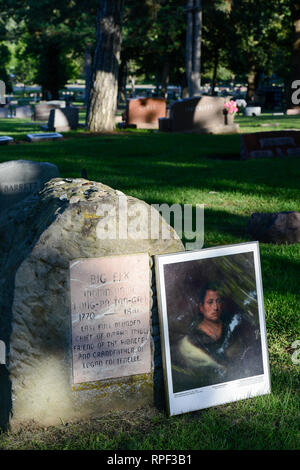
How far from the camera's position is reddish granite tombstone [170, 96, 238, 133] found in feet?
64.5

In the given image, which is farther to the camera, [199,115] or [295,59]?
[295,59]

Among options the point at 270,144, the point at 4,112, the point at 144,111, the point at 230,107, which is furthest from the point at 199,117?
the point at 4,112

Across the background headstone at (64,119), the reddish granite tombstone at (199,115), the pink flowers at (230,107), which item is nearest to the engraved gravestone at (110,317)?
the pink flowers at (230,107)

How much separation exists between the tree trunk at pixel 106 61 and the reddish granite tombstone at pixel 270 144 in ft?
23.0

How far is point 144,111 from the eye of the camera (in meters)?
23.4

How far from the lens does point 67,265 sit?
116 inches

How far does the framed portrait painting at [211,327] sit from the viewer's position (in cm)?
313

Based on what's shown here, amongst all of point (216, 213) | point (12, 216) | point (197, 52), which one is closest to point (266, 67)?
point (197, 52)

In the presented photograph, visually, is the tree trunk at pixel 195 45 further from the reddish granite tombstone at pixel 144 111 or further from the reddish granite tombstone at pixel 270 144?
the reddish granite tombstone at pixel 270 144

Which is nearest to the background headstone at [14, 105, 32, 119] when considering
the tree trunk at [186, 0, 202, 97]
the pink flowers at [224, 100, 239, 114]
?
the tree trunk at [186, 0, 202, 97]

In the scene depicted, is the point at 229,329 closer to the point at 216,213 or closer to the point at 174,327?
the point at 174,327

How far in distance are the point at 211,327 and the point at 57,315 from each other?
0.93 metres

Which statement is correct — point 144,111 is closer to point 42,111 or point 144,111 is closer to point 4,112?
point 42,111

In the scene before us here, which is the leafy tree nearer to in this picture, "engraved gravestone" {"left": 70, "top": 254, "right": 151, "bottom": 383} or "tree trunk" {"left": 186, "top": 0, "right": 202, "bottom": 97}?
"tree trunk" {"left": 186, "top": 0, "right": 202, "bottom": 97}
